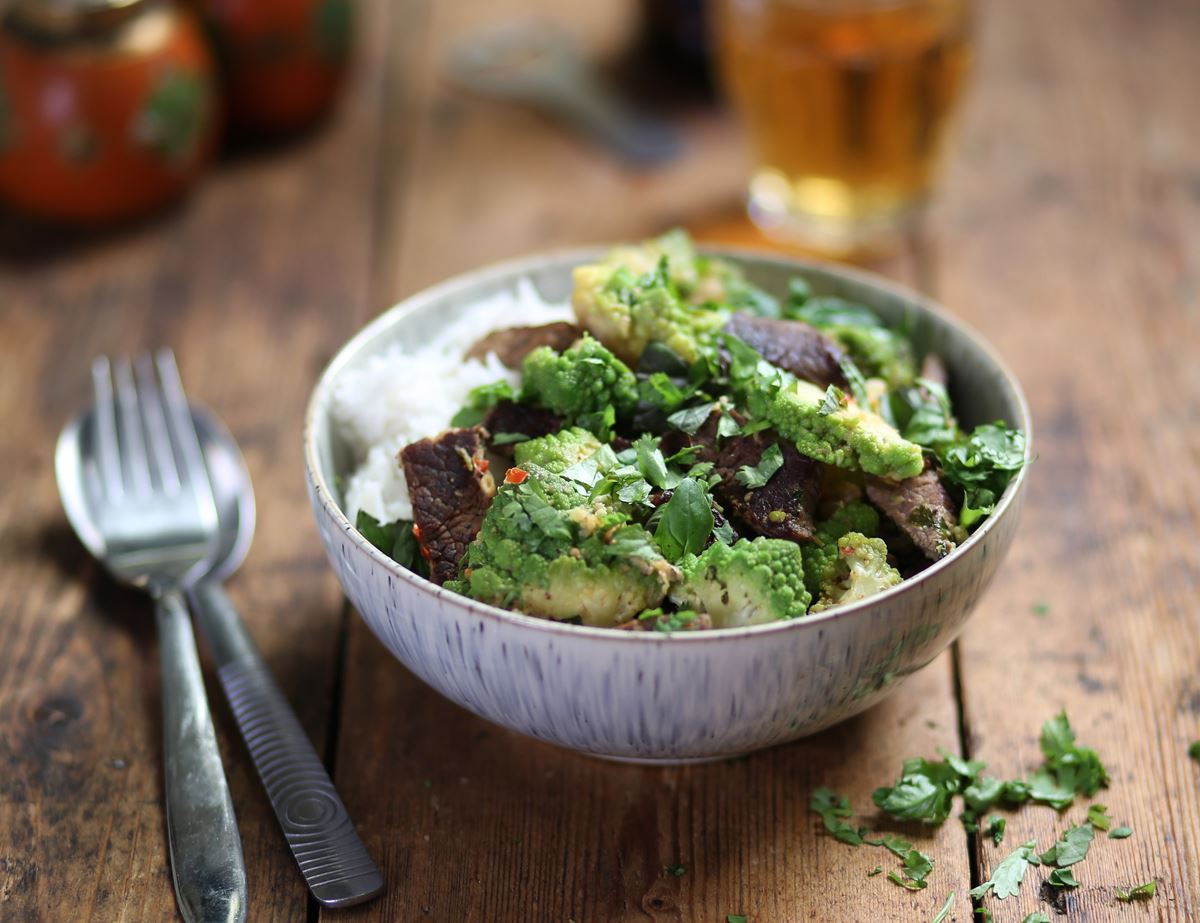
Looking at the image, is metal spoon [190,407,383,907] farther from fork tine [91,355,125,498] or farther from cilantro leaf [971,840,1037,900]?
cilantro leaf [971,840,1037,900]

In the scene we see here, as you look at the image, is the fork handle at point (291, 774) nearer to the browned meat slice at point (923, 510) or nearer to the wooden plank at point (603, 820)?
the wooden plank at point (603, 820)

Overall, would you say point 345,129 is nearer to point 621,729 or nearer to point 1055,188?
point 1055,188

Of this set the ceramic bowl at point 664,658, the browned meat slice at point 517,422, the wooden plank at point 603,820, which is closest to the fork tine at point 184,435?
the wooden plank at point 603,820

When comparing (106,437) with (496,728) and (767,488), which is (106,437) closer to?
(496,728)

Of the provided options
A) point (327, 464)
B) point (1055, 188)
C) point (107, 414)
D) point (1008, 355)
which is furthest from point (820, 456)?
point (1055, 188)

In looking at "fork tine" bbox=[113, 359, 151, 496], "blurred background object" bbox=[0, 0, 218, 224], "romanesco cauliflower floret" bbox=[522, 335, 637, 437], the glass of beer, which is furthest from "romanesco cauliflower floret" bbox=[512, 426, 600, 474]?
"blurred background object" bbox=[0, 0, 218, 224]

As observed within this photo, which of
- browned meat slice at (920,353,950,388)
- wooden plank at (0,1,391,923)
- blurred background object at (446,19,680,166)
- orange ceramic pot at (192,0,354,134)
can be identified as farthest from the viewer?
blurred background object at (446,19,680,166)
